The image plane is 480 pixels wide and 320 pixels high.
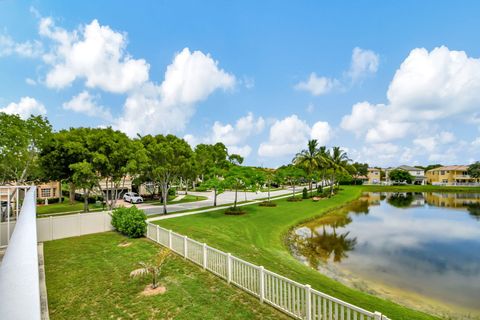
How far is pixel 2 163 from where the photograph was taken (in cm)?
2241

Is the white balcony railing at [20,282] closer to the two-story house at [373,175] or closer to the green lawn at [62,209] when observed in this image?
the green lawn at [62,209]

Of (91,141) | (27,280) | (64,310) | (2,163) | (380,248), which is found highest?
(91,141)

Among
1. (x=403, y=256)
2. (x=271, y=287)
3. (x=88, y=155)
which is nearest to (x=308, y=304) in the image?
(x=271, y=287)

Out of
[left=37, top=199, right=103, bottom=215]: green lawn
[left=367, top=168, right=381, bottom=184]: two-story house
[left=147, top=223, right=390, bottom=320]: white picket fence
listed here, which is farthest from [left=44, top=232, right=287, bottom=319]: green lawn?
[left=367, top=168, right=381, bottom=184]: two-story house

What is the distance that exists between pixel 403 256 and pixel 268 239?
829cm

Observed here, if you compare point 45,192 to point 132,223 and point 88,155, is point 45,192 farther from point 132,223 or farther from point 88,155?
point 132,223

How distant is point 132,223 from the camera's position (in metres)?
15.7

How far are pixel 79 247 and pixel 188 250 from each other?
259 inches

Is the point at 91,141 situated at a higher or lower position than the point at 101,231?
higher

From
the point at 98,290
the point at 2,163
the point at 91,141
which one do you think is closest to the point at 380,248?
the point at 98,290

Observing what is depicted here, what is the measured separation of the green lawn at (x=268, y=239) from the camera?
9.41 metres

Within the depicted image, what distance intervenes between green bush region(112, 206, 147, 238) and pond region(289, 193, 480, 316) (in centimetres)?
928

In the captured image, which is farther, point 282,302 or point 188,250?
point 188,250

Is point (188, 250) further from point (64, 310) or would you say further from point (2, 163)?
point (2, 163)
